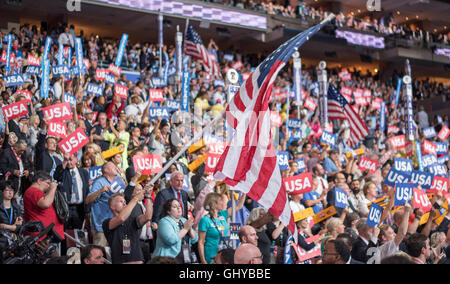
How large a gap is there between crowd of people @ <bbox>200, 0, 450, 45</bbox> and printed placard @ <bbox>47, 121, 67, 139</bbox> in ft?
55.9

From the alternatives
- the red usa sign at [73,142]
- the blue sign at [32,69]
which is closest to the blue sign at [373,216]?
the red usa sign at [73,142]

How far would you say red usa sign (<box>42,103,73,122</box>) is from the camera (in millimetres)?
8351

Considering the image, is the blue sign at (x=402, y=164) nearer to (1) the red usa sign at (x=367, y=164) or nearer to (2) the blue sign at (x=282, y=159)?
(1) the red usa sign at (x=367, y=164)

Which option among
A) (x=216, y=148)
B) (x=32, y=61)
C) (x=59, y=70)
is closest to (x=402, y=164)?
(x=216, y=148)

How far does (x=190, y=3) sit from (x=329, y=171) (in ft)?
44.7

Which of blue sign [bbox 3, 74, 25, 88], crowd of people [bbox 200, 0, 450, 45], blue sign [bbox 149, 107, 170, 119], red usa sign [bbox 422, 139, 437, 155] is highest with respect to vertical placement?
crowd of people [bbox 200, 0, 450, 45]

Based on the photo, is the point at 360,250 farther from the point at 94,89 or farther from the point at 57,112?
the point at 94,89

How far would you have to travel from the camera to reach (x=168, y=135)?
10.4 metres

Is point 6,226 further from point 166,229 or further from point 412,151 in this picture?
point 412,151

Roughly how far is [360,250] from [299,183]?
2045 millimetres

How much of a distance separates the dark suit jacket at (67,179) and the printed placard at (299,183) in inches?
96.9

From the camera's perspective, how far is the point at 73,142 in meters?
7.57

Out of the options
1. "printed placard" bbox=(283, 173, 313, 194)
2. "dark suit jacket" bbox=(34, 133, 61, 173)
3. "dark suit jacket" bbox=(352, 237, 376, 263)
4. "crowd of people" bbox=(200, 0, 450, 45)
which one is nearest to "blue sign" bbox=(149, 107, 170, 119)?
"dark suit jacket" bbox=(34, 133, 61, 173)

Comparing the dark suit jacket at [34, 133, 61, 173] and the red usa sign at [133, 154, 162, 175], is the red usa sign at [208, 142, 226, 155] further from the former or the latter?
the dark suit jacket at [34, 133, 61, 173]
